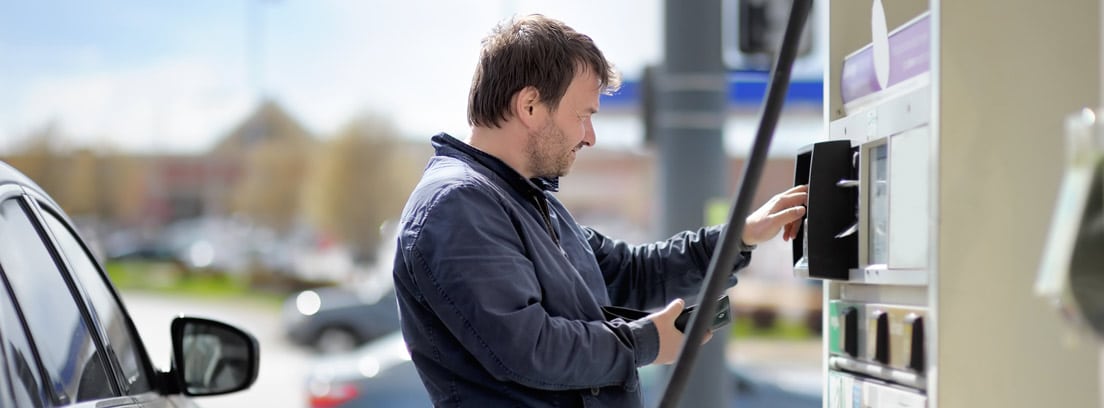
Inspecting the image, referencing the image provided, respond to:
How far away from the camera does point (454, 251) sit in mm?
2350

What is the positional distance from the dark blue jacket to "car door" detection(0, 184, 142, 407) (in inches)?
24.1

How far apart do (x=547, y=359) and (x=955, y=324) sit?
732 mm

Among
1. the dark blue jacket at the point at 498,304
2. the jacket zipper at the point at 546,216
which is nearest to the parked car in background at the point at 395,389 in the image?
the jacket zipper at the point at 546,216

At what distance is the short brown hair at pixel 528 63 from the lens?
2.56 m

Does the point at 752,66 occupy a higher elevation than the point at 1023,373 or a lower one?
higher

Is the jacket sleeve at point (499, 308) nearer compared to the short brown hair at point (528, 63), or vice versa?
the jacket sleeve at point (499, 308)

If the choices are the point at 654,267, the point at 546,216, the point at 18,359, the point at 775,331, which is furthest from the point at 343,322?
the point at 18,359

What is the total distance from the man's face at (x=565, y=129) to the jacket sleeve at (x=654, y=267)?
0.48m

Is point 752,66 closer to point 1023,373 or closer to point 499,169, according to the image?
point 499,169

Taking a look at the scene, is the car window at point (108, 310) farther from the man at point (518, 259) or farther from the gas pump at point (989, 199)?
the gas pump at point (989, 199)

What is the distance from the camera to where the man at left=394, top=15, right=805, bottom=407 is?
2.34 metres

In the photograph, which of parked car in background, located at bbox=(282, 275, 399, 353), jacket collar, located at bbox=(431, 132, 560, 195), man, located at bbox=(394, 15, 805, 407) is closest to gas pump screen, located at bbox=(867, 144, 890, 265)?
man, located at bbox=(394, 15, 805, 407)

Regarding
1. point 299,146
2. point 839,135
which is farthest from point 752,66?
point 299,146

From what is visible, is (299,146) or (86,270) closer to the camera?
(86,270)
